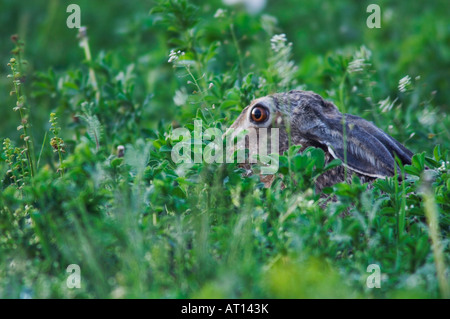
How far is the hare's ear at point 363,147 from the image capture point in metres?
4.48

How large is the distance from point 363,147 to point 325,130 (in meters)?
0.31

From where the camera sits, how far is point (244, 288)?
3010mm

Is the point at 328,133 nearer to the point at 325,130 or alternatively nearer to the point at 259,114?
the point at 325,130

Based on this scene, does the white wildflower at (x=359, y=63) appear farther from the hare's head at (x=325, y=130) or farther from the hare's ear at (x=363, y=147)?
the hare's ear at (x=363, y=147)

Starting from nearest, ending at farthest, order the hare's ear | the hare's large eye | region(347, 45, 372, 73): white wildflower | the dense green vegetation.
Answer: the dense green vegetation < the hare's ear < the hare's large eye < region(347, 45, 372, 73): white wildflower

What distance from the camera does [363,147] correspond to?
14.8 feet

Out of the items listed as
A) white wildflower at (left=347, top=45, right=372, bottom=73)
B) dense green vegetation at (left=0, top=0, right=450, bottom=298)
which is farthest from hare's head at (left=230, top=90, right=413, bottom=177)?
white wildflower at (left=347, top=45, right=372, bottom=73)

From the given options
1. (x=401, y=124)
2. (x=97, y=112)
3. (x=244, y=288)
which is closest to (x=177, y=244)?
(x=244, y=288)

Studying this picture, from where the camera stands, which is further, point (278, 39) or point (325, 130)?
point (278, 39)

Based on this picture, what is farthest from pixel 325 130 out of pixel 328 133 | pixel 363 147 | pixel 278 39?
pixel 278 39

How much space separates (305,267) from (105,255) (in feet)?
3.36

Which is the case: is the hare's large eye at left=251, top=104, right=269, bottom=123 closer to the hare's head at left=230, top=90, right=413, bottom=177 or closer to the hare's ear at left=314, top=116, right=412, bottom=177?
the hare's head at left=230, top=90, right=413, bottom=177

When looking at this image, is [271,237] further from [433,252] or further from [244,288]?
[433,252]

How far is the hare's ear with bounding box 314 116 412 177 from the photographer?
448cm
